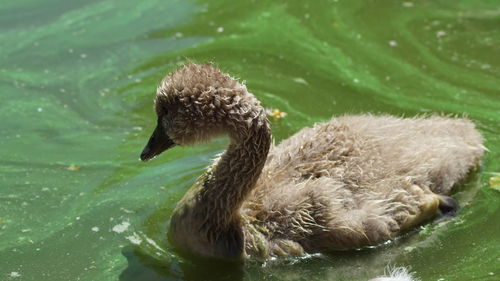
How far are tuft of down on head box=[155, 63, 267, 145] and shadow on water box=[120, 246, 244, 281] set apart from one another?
79 cm

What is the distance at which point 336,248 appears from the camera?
5035mm

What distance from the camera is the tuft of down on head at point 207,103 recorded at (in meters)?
4.65

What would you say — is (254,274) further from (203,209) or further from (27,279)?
(27,279)

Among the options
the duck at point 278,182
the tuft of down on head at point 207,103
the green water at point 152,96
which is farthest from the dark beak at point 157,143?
the green water at point 152,96

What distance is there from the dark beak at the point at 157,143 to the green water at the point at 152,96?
58 cm

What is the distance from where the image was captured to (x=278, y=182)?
5.09m

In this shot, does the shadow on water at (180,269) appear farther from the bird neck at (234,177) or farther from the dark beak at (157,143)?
the dark beak at (157,143)

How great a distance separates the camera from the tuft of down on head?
4652mm

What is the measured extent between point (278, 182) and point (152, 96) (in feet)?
7.39

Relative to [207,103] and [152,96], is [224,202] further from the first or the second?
[152,96]

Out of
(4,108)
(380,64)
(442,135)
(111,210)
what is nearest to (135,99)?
(4,108)

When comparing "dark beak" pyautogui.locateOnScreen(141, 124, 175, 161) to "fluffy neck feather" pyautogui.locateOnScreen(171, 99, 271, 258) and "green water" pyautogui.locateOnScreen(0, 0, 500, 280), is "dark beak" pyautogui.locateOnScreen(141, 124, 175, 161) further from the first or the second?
"green water" pyautogui.locateOnScreen(0, 0, 500, 280)

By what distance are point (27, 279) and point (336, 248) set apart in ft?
6.04

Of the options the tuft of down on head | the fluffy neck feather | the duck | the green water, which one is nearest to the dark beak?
the duck
